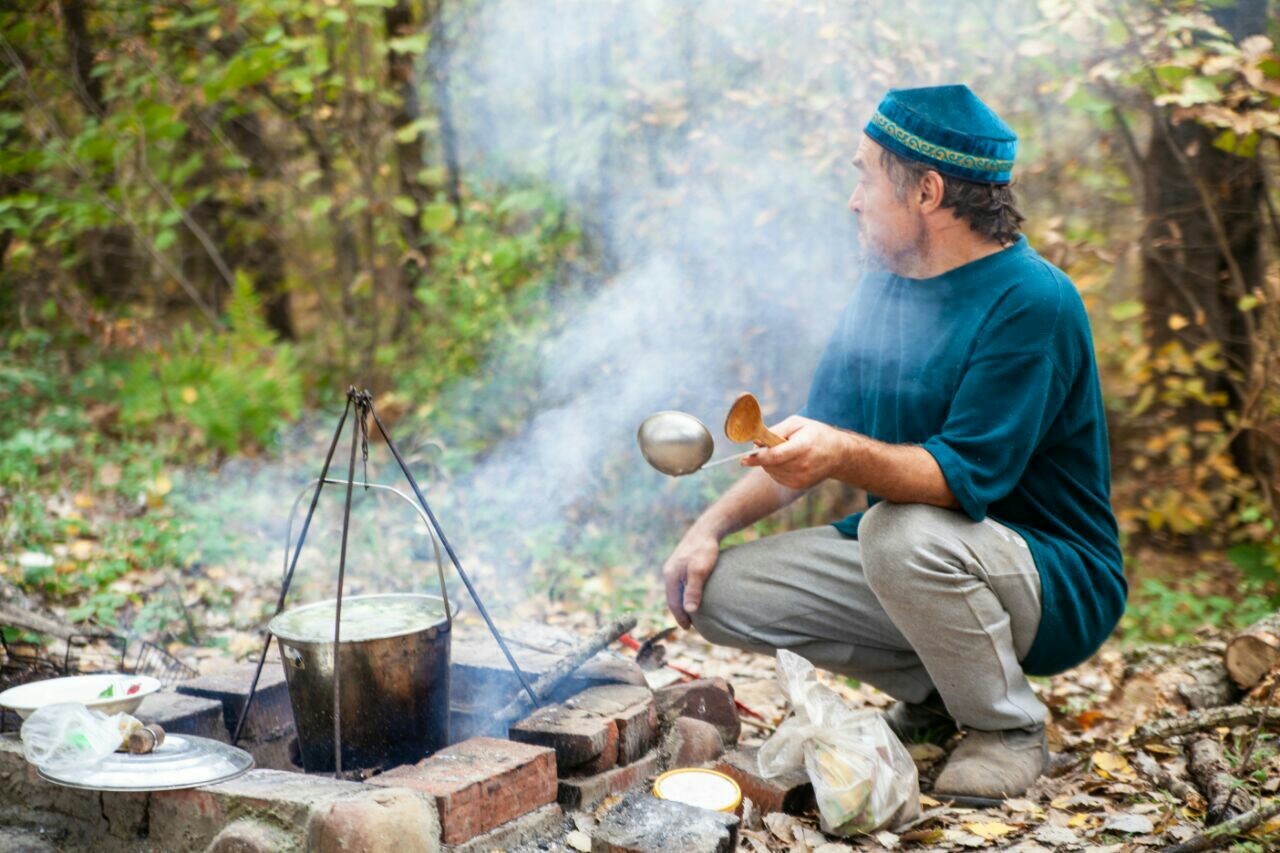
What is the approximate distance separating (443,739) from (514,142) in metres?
5.16

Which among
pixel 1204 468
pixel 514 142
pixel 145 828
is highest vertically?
pixel 514 142

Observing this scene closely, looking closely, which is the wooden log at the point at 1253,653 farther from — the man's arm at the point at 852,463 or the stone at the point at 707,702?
the stone at the point at 707,702

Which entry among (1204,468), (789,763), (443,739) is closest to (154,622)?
(443,739)

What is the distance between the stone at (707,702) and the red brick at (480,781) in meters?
0.65

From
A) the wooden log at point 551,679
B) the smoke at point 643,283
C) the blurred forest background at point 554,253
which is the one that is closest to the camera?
the wooden log at point 551,679

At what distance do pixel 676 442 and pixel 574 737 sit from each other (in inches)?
32.6

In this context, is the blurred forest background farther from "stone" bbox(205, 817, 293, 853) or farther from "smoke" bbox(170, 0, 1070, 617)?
"stone" bbox(205, 817, 293, 853)

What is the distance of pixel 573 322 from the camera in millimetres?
6609

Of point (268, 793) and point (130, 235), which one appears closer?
point (268, 793)

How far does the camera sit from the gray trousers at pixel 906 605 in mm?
2982

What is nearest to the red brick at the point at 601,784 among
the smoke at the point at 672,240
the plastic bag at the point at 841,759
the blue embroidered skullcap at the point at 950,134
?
the plastic bag at the point at 841,759

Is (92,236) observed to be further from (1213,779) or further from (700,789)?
(1213,779)

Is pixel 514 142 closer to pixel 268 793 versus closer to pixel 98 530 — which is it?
pixel 98 530

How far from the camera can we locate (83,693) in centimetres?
301
